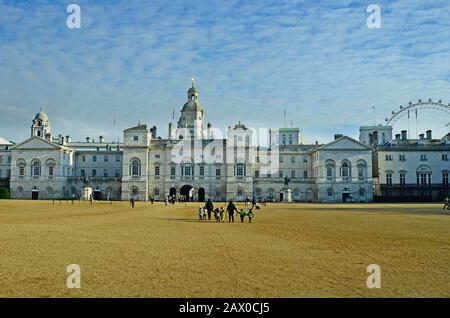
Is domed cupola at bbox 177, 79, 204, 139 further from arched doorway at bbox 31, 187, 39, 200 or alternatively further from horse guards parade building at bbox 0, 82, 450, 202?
arched doorway at bbox 31, 187, 39, 200

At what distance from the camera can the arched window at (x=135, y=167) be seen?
256 ft

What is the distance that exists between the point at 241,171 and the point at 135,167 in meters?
19.1

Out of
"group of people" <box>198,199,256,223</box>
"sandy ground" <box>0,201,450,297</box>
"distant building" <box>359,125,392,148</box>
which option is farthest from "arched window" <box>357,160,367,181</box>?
"sandy ground" <box>0,201,450,297</box>

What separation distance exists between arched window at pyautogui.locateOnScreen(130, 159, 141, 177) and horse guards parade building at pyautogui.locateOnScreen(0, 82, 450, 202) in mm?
178

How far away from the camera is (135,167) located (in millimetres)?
78375

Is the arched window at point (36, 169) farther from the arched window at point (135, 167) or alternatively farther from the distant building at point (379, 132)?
the distant building at point (379, 132)

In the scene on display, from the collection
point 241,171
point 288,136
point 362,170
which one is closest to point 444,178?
point 362,170

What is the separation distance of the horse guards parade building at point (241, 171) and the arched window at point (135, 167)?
0.18m

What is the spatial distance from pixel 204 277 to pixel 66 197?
76184 millimetres

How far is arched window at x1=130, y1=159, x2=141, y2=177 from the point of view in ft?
256

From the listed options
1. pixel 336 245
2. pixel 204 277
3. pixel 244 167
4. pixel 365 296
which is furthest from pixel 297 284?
pixel 244 167

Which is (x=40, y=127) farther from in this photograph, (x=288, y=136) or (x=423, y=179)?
(x=423, y=179)

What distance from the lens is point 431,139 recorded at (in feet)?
284

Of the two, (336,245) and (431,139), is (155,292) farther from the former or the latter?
(431,139)
